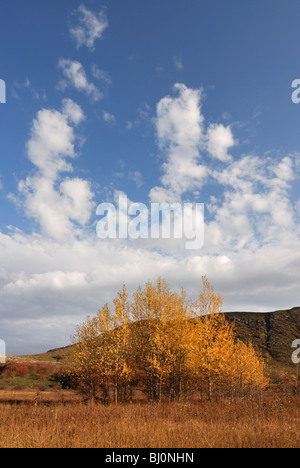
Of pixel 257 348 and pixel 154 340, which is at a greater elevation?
pixel 154 340

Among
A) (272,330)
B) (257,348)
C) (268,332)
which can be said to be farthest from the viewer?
(272,330)

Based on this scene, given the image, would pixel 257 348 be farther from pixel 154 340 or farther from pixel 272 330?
pixel 154 340

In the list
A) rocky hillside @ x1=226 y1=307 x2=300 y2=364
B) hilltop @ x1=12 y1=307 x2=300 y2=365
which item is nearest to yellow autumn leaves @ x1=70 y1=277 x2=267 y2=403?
hilltop @ x1=12 y1=307 x2=300 y2=365

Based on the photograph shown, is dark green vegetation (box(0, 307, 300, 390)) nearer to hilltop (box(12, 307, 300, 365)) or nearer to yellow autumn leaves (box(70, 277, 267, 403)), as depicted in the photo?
hilltop (box(12, 307, 300, 365))

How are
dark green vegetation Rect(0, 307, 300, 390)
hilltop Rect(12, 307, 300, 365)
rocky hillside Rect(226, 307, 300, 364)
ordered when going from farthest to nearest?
1. rocky hillside Rect(226, 307, 300, 364)
2. hilltop Rect(12, 307, 300, 365)
3. dark green vegetation Rect(0, 307, 300, 390)

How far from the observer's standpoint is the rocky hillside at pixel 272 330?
253 feet

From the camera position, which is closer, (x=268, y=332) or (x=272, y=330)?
(x=268, y=332)

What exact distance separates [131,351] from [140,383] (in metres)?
17.7

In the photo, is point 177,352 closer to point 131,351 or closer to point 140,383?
point 131,351

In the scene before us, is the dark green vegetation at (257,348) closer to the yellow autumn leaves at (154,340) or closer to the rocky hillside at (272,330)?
the rocky hillside at (272,330)

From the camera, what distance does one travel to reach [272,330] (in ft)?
306

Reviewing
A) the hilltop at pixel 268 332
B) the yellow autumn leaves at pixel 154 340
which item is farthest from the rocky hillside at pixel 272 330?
the yellow autumn leaves at pixel 154 340

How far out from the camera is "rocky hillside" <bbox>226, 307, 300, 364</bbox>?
77.0m

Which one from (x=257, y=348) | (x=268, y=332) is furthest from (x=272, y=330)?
(x=257, y=348)
